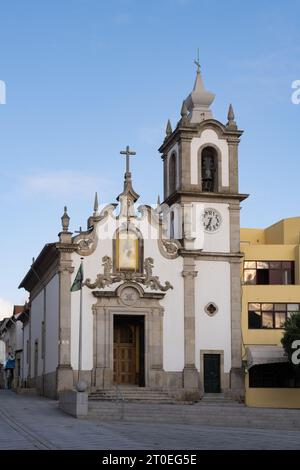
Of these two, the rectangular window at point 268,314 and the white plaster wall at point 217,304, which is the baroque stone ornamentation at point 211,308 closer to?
the white plaster wall at point 217,304

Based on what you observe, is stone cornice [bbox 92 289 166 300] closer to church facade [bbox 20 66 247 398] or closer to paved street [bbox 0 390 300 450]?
church facade [bbox 20 66 247 398]

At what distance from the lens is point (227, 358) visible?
46.6 metres

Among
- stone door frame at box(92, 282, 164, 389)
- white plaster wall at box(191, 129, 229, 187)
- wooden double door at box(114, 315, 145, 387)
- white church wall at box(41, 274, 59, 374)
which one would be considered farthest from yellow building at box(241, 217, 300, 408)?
white church wall at box(41, 274, 59, 374)

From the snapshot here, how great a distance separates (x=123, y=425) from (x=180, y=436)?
4800 mm

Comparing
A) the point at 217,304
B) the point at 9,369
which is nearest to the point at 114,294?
the point at 217,304

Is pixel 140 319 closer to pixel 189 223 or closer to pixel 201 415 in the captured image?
pixel 189 223

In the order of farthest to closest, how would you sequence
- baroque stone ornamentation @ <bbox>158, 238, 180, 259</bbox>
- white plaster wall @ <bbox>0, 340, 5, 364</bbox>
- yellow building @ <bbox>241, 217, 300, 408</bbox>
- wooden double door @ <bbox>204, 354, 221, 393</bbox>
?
1. white plaster wall @ <bbox>0, 340, 5, 364</bbox>
2. yellow building @ <bbox>241, 217, 300, 408</bbox>
3. baroque stone ornamentation @ <bbox>158, 238, 180, 259</bbox>
4. wooden double door @ <bbox>204, 354, 221, 393</bbox>

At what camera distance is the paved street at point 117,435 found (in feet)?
77.3

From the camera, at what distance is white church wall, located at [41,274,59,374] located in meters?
45.6

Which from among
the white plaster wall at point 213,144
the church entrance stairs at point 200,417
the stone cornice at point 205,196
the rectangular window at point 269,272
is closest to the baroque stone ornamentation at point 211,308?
the rectangular window at point 269,272

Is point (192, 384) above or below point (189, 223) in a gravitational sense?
below

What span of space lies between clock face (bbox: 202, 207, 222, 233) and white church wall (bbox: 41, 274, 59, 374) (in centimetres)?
848
